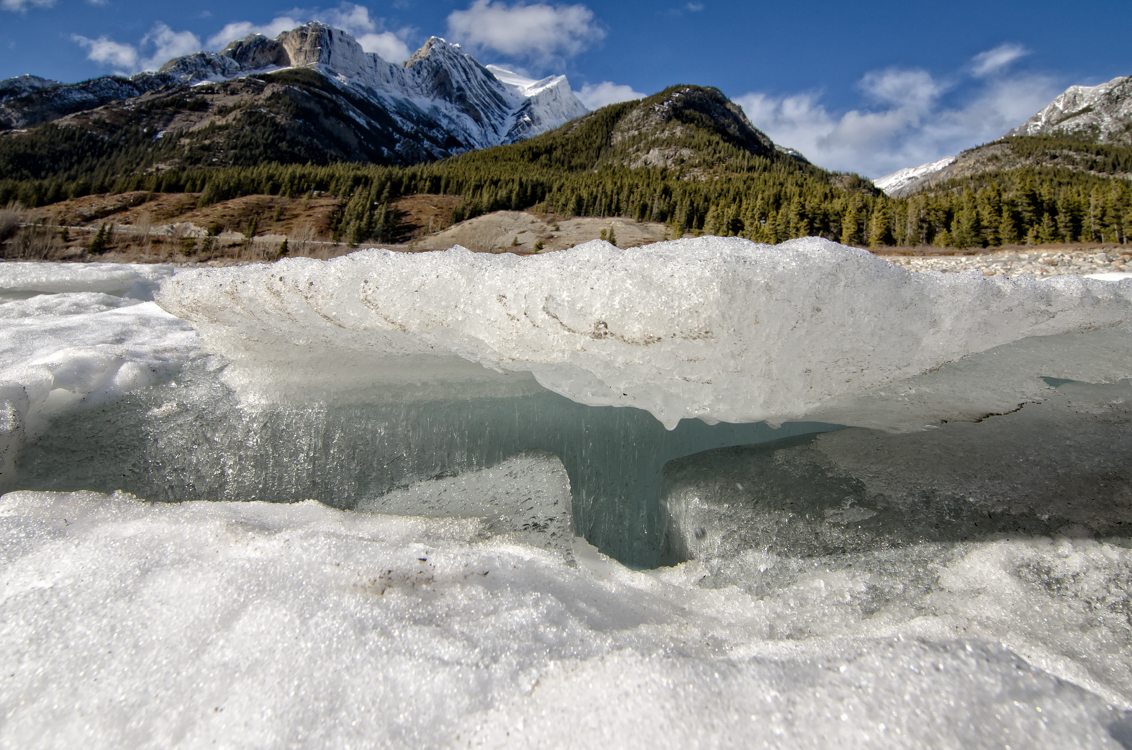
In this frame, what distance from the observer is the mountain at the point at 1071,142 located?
86.0 m

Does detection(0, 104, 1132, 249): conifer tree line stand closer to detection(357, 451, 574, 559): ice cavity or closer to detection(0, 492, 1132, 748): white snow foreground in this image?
detection(357, 451, 574, 559): ice cavity

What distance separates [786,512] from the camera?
183cm

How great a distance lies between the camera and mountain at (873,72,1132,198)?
282 feet

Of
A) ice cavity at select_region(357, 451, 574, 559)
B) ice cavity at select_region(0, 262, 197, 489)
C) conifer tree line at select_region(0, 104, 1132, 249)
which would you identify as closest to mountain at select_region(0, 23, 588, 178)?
conifer tree line at select_region(0, 104, 1132, 249)

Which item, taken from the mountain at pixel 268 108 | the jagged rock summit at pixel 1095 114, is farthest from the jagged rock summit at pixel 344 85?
the jagged rock summit at pixel 1095 114

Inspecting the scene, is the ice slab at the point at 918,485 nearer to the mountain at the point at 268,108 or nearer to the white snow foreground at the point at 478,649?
the white snow foreground at the point at 478,649

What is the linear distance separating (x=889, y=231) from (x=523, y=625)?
44499 millimetres

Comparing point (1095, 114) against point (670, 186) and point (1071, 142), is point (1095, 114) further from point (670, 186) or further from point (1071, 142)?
point (670, 186)

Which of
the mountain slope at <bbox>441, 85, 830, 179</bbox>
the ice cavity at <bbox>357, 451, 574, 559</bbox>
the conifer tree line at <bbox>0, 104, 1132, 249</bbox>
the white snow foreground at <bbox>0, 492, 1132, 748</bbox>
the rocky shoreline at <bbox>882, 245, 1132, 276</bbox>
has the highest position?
the mountain slope at <bbox>441, 85, 830, 179</bbox>

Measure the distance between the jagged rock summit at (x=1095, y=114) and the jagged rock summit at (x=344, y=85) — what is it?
168m

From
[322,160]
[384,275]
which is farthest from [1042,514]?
[322,160]

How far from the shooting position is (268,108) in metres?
101

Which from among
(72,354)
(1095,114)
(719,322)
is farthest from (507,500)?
(1095,114)

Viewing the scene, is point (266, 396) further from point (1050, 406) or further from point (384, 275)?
point (1050, 406)
